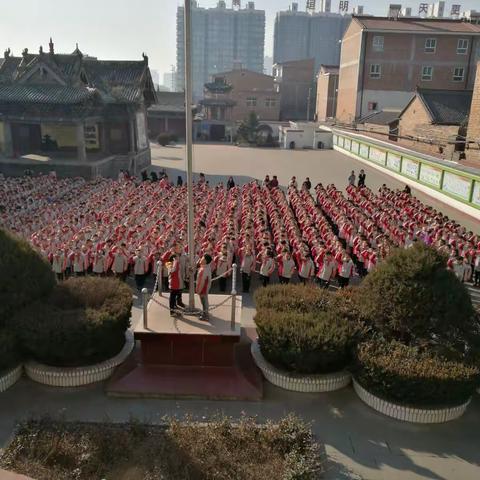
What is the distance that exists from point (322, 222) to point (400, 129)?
25832 millimetres

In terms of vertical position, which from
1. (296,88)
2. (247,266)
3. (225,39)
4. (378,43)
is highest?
(225,39)

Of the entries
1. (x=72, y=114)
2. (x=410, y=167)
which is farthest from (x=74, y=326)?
(x=410, y=167)

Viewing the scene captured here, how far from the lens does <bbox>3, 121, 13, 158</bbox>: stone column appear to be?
3053cm

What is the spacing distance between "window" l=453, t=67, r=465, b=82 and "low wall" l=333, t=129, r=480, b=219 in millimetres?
15849

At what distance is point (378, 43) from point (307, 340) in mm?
48469

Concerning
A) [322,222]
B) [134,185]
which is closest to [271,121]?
[134,185]

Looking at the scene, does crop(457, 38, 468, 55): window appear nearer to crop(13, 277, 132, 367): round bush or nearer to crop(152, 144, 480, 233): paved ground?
crop(152, 144, 480, 233): paved ground

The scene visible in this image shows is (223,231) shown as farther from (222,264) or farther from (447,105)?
(447,105)

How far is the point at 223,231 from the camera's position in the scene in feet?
52.7

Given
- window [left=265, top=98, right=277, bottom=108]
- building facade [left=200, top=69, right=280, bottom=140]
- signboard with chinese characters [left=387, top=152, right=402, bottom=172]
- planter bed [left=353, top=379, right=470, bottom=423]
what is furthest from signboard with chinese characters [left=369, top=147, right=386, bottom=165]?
window [left=265, top=98, right=277, bottom=108]

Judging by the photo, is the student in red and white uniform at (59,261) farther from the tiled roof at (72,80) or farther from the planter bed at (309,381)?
the tiled roof at (72,80)

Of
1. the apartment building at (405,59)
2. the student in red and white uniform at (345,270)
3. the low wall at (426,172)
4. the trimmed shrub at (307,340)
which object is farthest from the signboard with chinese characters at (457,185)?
the apartment building at (405,59)

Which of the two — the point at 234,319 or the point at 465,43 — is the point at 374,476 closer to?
the point at 234,319

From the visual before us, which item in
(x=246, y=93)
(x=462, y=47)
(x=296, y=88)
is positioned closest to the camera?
(x=462, y=47)
